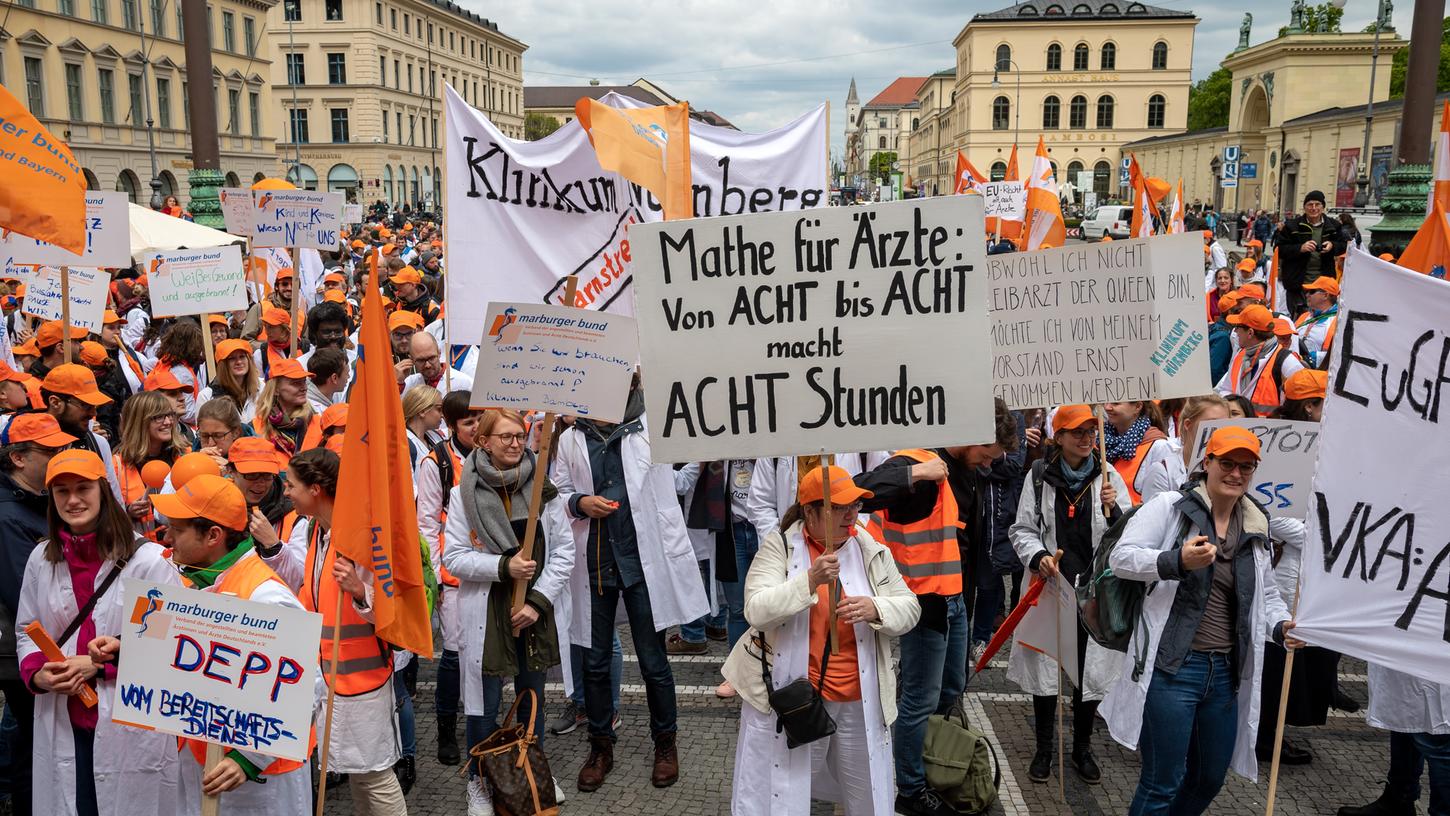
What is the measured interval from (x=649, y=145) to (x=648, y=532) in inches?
80.5

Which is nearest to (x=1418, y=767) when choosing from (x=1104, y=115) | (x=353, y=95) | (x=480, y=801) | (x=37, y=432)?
(x=480, y=801)

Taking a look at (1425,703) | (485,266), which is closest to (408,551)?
(485,266)

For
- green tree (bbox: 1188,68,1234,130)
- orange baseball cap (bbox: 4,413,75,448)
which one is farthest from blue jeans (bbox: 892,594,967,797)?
green tree (bbox: 1188,68,1234,130)

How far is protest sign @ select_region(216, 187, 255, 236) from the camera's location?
10141mm

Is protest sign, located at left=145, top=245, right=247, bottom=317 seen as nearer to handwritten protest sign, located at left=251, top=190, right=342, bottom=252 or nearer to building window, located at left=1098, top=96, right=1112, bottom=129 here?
handwritten protest sign, located at left=251, top=190, right=342, bottom=252

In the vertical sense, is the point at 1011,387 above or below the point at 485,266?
below

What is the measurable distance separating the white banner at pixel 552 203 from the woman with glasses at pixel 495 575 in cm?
106

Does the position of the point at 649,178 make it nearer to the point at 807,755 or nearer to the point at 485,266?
the point at 485,266

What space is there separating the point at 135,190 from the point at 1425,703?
57857mm

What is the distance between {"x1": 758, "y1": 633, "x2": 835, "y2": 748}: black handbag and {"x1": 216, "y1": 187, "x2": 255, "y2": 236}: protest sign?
27.3 ft

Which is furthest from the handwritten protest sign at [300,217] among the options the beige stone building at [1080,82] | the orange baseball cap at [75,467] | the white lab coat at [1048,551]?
the beige stone building at [1080,82]

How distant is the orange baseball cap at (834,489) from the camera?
152 inches

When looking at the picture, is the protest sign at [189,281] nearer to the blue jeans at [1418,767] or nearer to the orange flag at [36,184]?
the orange flag at [36,184]

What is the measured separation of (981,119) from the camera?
9388 centimetres
